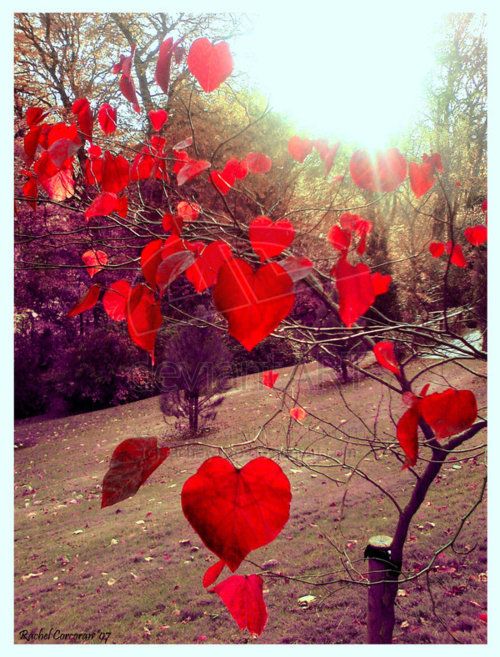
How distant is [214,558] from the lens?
174cm

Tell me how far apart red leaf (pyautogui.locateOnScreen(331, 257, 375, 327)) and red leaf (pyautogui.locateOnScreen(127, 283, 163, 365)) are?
0.31 feet

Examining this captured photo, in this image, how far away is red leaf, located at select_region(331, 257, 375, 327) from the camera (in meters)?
0.27

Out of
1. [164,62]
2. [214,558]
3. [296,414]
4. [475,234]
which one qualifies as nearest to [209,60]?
[164,62]

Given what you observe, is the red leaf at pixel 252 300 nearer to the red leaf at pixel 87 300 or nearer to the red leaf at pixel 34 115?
the red leaf at pixel 87 300

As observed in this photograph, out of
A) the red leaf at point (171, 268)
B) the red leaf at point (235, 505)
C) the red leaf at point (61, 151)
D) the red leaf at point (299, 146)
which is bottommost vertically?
the red leaf at point (235, 505)

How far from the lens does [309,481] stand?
7.38 feet

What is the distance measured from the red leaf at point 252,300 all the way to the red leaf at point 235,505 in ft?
0.25

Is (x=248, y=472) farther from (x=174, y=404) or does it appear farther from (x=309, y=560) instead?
(x=174, y=404)

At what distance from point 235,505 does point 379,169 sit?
1.62ft

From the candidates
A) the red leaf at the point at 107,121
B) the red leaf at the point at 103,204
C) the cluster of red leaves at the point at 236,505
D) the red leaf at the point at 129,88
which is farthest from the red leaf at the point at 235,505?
the red leaf at the point at 107,121

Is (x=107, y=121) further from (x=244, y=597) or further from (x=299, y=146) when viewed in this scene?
(x=244, y=597)

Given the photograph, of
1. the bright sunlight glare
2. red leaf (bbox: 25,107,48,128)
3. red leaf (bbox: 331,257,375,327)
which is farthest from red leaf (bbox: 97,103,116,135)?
the bright sunlight glare

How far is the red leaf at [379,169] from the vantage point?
22.3 inches
